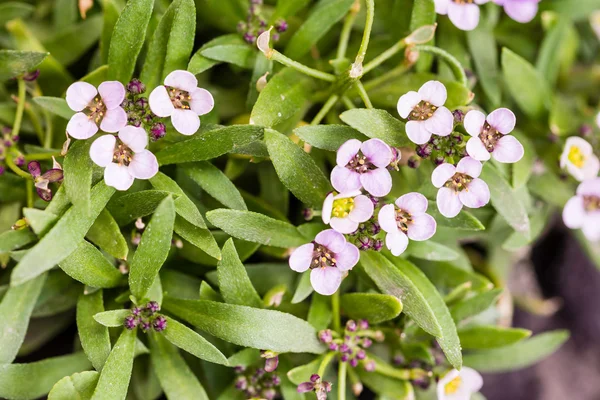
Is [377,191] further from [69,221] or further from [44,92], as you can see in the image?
[44,92]

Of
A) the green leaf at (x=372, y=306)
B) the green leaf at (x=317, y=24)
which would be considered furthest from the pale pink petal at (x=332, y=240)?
the green leaf at (x=317, y=24)

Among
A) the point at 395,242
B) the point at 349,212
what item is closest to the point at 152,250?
the point at 349,212

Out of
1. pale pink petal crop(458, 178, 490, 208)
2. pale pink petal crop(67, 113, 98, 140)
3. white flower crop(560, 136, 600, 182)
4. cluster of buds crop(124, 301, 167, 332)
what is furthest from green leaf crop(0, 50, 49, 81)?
white flower crop(560, 136, 600, 182)

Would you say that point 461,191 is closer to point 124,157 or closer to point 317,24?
point 317,24

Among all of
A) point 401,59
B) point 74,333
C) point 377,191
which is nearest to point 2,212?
point 74,333

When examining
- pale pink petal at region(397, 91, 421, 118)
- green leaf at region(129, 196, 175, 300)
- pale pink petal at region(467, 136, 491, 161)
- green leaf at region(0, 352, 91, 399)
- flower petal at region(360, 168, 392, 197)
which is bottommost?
green leaf at region(0, 352, 91, 399)

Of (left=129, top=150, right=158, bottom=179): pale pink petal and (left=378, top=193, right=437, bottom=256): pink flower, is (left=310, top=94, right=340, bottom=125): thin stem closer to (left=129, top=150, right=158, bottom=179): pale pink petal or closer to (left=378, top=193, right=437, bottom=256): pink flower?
(left=378, top=193, right=437, bottom=256): pink flower
